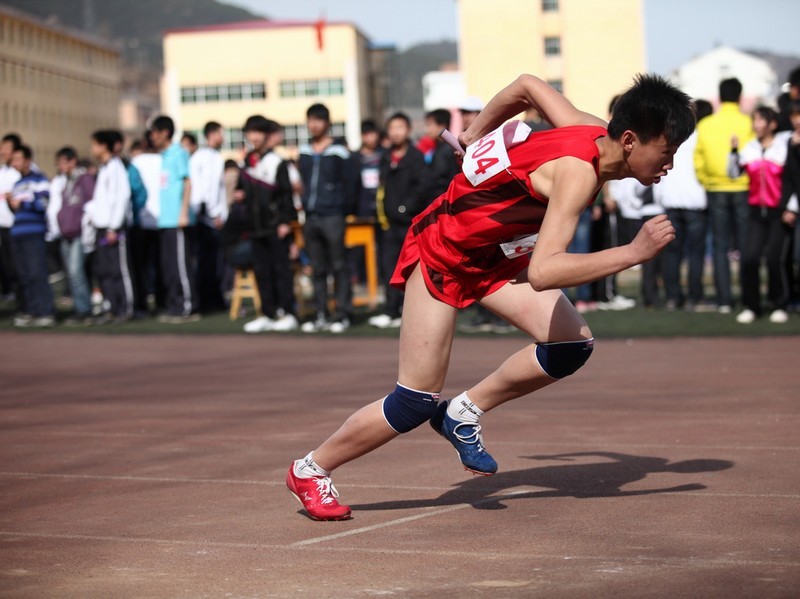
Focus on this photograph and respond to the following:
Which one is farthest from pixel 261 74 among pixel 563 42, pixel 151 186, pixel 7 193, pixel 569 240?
pixel 569 240

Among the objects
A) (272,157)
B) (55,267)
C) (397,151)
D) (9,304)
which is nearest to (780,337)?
(397,151)

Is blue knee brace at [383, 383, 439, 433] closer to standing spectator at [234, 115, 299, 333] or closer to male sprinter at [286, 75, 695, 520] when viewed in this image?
male sprinter at [286, 75, 695, 520]

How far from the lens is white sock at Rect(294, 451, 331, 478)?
5988mm

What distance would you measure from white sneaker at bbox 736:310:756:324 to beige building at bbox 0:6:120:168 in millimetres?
95991

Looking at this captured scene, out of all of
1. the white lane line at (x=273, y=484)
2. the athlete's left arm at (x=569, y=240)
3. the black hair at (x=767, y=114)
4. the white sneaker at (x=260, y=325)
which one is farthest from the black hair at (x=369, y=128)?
the athlete's left arm at (x=569, y=240)

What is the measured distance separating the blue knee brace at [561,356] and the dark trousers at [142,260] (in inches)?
472

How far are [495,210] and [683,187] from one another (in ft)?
33.7

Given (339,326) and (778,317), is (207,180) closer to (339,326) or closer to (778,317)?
(339,326)

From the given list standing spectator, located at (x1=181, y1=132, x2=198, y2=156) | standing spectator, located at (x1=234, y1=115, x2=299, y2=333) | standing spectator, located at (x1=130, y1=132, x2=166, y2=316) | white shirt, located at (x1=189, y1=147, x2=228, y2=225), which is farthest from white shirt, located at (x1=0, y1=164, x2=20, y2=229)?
standing spectator, located at (x1=234, y1=115, x2=299, y2=333)

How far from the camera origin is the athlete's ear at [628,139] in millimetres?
5254

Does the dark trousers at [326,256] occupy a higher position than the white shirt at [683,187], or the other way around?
the white shirt at [683,187]

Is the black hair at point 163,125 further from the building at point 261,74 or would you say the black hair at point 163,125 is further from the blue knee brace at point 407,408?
the building at point 261,74

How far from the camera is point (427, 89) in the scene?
11325cm

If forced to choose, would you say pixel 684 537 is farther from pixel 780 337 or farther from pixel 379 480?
pixel 780 337
